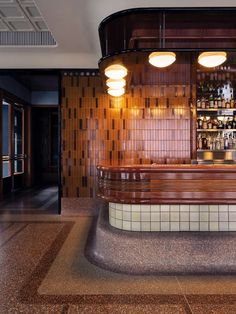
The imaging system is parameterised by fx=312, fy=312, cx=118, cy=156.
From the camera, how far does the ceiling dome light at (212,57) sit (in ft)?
12.8

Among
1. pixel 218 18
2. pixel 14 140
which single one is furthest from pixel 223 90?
pixel 14 140

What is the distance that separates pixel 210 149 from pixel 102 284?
430 cm

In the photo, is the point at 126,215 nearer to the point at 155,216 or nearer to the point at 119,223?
the point at 119,223

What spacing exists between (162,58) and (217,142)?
327 centimetres

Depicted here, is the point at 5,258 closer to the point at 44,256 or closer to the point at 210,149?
the point at 44,256

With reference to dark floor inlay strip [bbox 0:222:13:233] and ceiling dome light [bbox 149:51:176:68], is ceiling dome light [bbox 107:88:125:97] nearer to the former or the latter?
ceiling dome light [bbox 149:51:176:68]

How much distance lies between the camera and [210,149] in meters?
6.50

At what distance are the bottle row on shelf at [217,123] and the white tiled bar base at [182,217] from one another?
301 centimetres

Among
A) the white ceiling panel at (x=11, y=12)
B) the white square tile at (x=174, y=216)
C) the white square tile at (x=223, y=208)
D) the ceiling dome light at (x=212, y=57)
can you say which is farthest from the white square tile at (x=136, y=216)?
the white ceiling panel at (x=11, y=12)

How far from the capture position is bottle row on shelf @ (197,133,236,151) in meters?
6.51

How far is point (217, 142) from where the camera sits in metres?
6.55

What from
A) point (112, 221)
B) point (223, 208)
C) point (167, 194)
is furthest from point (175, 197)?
point (112, 221)

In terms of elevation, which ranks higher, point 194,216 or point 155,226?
point 194,216

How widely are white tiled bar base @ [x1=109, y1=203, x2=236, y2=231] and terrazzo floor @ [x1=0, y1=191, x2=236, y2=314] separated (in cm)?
71
